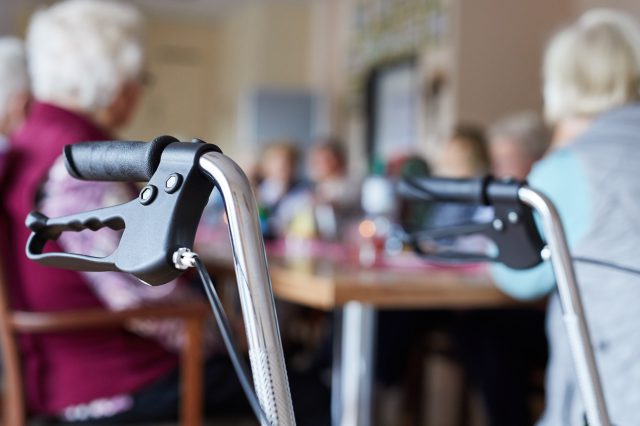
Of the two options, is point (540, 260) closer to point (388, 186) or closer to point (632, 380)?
point (632, 380)

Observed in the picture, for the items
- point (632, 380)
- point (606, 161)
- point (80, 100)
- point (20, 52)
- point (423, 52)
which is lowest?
point (632, 380)

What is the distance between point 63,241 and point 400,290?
63 centimetres

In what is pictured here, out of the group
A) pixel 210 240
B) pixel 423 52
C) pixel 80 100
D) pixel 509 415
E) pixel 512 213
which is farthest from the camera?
pixel 423 52

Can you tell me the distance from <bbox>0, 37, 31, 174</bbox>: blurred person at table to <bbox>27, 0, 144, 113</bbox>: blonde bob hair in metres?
0.78

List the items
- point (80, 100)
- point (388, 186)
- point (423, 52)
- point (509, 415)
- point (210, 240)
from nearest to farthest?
point (80, 100) < point (509, 415) < point (388, 186) < point (210, 240) < point (423, 52)

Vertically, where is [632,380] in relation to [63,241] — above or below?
below

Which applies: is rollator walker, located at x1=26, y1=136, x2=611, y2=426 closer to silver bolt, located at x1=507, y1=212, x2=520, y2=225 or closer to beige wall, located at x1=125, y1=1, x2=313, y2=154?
silver bolt, located at x1=507, y1=212, x2=520, y2=225

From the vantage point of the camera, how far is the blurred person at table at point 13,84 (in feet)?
8.18

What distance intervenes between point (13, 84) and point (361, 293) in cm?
153

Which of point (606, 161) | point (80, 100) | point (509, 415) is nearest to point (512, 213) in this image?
point (606, 161)

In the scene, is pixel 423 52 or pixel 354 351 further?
pixel 423 52

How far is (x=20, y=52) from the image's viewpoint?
8.29 ft

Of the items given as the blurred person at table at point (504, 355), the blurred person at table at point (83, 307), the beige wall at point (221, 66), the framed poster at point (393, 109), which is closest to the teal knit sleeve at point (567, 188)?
the blurred person at table at point (83, 307)

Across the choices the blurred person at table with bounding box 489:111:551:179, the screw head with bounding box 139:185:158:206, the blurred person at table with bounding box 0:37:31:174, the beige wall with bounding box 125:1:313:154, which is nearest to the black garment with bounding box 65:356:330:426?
A: the screw head with bounding box 139:185:158:206
